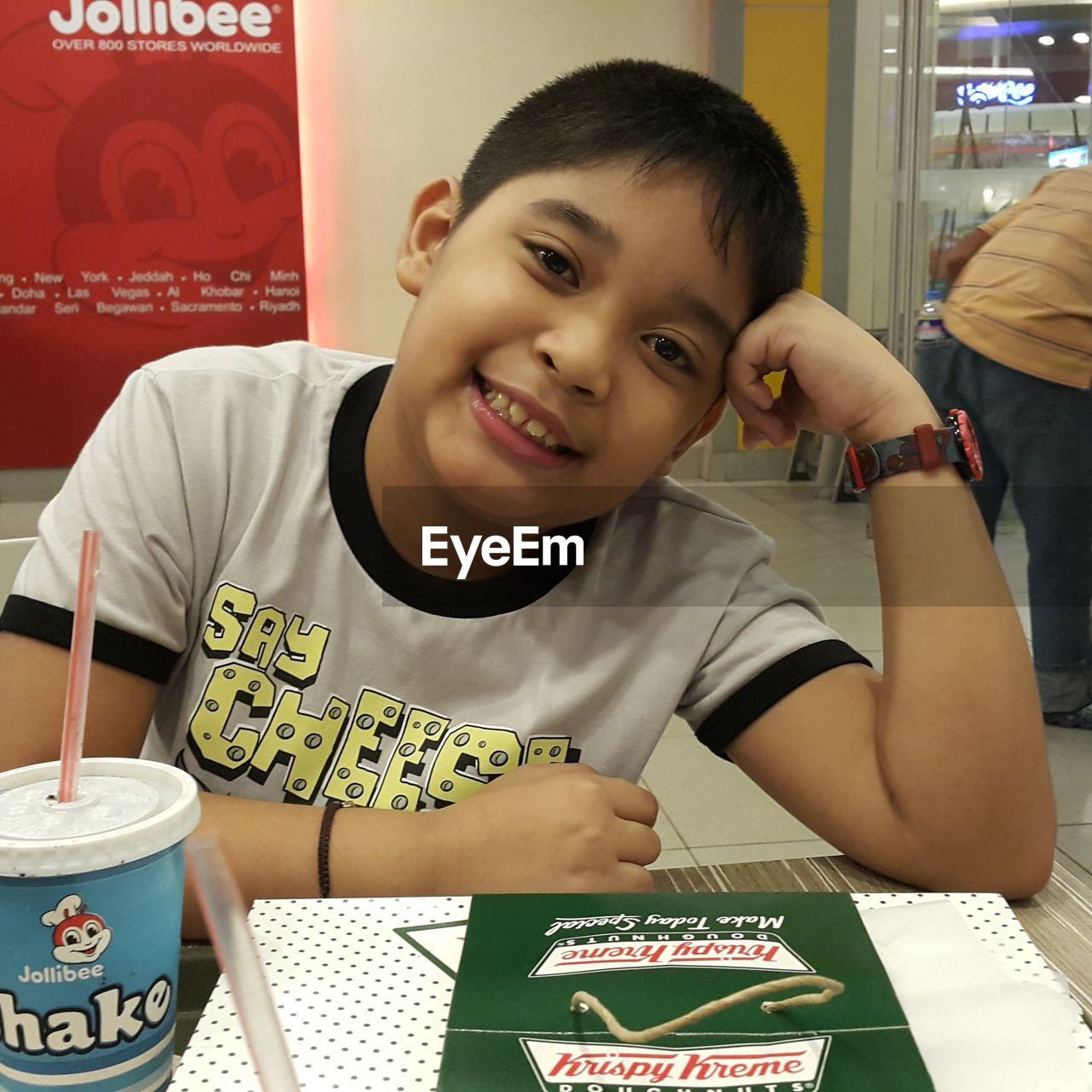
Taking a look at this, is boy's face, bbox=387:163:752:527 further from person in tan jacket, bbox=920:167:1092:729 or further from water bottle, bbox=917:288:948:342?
water bottle, bbox=917:288:948:342

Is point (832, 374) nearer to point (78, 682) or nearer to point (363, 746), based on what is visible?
point (363, 746)

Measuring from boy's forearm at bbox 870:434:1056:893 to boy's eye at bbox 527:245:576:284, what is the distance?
0.90ft

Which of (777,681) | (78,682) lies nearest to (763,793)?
(777,681)

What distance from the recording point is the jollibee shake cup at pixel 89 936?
1.07ft

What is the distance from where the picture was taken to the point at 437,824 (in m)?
0.57

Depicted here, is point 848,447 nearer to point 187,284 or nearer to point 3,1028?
point 3,1028

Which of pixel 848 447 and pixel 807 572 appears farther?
pixel 807 572

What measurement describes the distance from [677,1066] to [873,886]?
29cm

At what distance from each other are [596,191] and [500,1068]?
0.53 metres

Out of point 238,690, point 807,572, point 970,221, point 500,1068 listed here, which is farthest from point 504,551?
point 807,572

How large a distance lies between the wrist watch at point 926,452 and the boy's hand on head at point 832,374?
1 cm

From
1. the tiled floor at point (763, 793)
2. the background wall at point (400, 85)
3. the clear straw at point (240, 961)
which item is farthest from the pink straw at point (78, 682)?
the background wall at point (400, 85)

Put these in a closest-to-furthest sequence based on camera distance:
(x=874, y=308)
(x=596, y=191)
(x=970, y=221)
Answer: (x=596, y=191) < (x=970, y=221) < (x=874, y=308)

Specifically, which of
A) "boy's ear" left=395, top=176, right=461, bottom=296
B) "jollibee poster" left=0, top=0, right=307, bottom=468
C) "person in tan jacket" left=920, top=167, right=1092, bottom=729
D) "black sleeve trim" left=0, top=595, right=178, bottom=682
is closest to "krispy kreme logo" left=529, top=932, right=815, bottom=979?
"black sleeve trim" left=0, top=595, right=178, bottom=682
